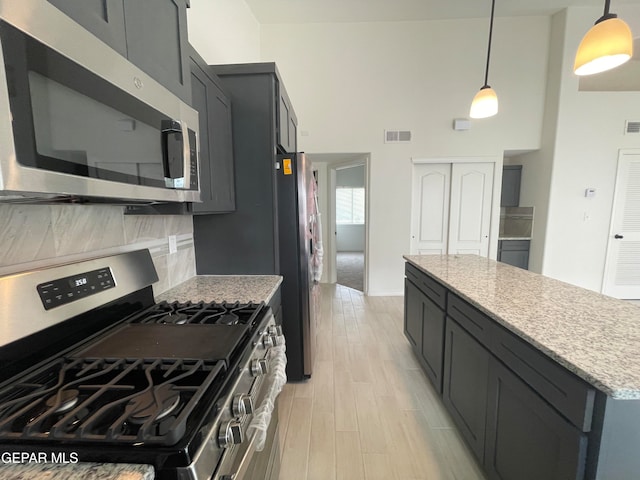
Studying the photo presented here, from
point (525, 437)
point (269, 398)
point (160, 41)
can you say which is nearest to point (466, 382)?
point (525, 437)

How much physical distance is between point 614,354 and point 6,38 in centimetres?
171

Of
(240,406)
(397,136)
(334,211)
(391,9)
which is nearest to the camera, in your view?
A: (240,406)

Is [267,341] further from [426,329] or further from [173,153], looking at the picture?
[426,329]

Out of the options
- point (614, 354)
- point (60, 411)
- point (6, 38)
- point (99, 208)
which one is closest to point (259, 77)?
point (99, 208)

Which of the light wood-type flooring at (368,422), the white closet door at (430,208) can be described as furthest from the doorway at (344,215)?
the light wood-type flooring at (368,422)

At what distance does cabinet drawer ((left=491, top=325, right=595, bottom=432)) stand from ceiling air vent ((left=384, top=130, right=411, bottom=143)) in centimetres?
357

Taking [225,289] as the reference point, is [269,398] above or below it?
below

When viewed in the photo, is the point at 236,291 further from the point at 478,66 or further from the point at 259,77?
the point at 478,66

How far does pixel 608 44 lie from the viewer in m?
1.64

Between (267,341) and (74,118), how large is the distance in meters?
0.93

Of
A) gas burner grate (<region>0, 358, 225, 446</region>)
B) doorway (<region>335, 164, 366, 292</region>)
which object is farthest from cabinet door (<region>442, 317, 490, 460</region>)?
doorway (<region>335, 164, 366, 292</region>)

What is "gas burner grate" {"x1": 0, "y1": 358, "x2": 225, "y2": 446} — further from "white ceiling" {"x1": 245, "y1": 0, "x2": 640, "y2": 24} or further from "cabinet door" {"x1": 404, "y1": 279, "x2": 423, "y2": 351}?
"white ceiling" {"x1": 245, "y1": 0, "x2": 640, "y2": 24}

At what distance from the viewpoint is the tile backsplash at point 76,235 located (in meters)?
0.87

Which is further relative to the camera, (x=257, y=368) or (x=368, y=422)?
(x=368, y=422)
